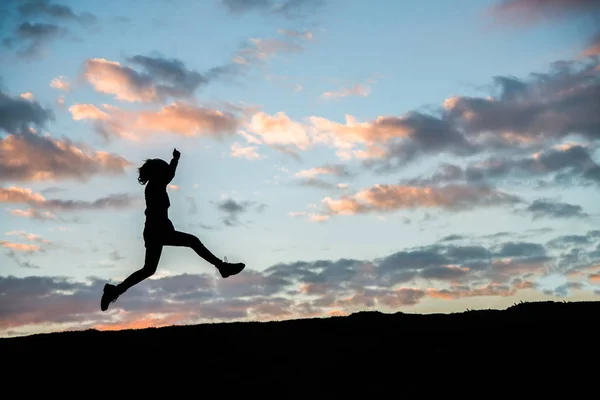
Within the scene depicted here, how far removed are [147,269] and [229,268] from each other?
1.54m

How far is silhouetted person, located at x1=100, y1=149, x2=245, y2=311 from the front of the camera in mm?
11578

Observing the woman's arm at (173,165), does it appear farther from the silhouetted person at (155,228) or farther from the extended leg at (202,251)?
the extended leg at (202,251)

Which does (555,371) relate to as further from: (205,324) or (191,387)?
(205,324)

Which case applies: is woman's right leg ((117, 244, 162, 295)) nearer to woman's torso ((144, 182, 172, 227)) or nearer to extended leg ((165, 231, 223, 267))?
extended leg ((165, 231, 223, 267))

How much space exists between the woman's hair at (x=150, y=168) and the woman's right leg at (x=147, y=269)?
1226 millimetres

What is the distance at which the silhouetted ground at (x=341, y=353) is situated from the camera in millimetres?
8625

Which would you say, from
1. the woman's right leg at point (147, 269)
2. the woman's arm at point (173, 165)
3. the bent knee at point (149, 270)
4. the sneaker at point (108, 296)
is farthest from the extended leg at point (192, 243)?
the sneaker at point (108, 296)

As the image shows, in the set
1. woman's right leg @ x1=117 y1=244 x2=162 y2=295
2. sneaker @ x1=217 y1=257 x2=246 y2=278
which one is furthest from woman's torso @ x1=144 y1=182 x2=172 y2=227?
sneaker @ x1=217 y1=257 x2=246 y2=278

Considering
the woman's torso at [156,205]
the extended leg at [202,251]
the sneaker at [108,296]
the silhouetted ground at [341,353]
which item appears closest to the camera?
the silhouetted ground at [341,353]

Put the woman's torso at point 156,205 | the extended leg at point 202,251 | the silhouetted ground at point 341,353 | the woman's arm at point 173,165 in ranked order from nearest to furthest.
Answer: the silhouetted ground at point 341,353
the woman's torso at point 156,205
the woman's arm at point 173,165
the extended leg at point 202,251

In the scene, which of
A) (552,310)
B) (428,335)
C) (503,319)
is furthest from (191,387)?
(552,310)

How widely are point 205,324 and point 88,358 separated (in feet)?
8.64

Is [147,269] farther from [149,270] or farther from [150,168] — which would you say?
[150,168]

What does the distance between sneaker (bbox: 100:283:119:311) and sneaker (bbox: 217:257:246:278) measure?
199 cm
